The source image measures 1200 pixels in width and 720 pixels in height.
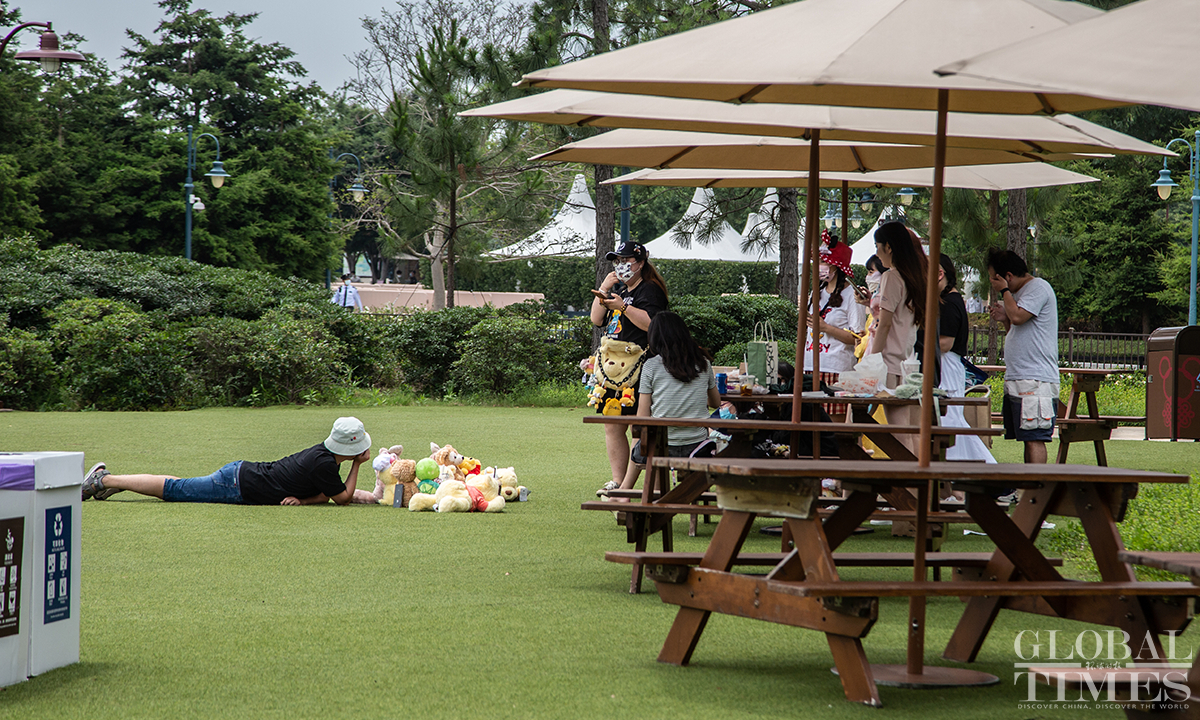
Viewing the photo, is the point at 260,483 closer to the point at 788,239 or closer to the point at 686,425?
the point at 686,425

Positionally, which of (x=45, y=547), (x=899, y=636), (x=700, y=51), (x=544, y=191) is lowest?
(x=899, y=636)

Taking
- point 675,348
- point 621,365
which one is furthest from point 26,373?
point 675,348

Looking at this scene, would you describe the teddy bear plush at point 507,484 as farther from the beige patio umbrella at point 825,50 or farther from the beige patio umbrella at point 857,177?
the beige patio umbrella at point 825,50

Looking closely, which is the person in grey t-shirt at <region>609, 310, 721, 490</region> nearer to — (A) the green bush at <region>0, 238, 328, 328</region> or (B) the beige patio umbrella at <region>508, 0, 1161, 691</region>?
(B) the beige patio umbrella at <region>508, 0, 1161, 691</region>

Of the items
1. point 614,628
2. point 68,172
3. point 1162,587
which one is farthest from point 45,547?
point 68,172

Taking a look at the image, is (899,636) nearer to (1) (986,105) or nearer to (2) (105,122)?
(1) (986,105)

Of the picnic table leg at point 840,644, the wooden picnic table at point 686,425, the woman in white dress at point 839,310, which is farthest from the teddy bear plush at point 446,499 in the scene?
the picnic table leg at point 840,644

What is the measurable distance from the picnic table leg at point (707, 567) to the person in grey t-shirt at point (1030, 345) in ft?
13.1

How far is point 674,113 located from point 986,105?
137 cm

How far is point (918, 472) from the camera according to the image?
351cm

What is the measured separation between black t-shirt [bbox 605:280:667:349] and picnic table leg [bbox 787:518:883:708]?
384 centimetres

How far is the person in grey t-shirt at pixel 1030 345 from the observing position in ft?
23.5

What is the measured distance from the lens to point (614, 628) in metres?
4.50

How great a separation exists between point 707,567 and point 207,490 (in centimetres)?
504
